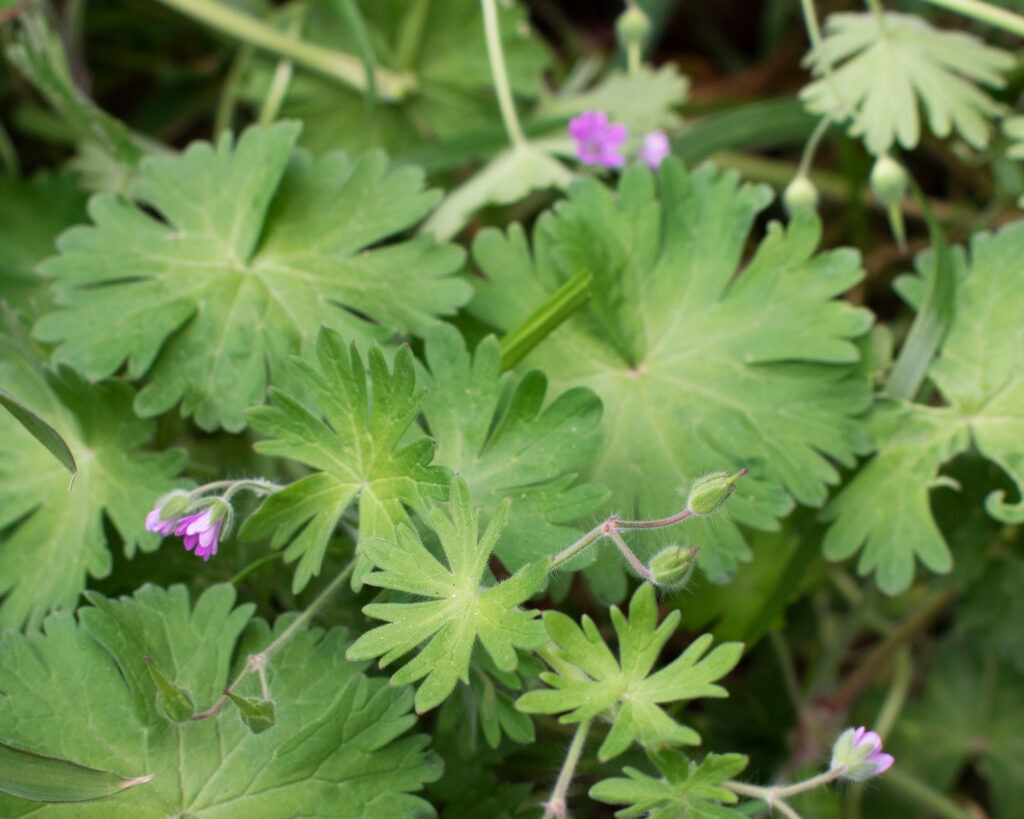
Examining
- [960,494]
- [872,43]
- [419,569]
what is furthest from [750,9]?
[419,569]

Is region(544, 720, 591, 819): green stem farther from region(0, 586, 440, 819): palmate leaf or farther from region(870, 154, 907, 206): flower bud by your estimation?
region(870, 154, 907, 206): flower bud

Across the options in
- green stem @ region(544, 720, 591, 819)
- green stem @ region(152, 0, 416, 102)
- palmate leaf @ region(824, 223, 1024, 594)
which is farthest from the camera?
green stem @ region(152, 0, 416, 102)

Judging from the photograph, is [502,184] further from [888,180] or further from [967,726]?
[967,726]

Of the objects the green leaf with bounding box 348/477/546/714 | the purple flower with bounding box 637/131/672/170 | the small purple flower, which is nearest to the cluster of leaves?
the green leaf with bounding box 348/477/546/714

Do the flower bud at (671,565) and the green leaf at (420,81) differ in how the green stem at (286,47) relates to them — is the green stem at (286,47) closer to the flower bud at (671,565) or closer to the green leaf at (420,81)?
the green leaf at (420,81)

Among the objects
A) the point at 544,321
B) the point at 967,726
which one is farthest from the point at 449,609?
the point at 967,726

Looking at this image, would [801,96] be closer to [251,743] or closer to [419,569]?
[419,569]

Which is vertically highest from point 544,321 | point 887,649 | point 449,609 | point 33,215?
point 33,215
